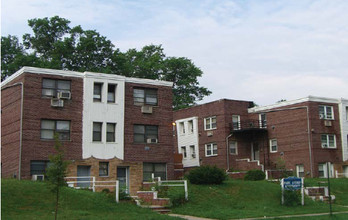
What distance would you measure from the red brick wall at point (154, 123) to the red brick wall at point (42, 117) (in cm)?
359

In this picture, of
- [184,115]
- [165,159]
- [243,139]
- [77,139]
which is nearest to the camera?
[77,139]

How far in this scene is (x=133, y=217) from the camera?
21.7 metres

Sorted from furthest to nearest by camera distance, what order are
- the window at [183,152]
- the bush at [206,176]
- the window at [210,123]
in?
1. the window at [183,152]
2. the window at [210,123]
3. the bush at [206,176]

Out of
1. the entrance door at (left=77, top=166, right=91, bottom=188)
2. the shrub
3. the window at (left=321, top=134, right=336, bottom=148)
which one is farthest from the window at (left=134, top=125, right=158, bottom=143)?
the window at (left=321, top=134, right=336, bottom=148)

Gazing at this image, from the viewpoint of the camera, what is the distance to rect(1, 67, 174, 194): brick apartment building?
32719mm

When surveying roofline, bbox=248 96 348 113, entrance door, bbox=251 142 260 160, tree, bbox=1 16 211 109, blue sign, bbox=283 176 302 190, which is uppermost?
tree, bbox=1 16 211 109

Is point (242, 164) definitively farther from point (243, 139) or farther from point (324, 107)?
point (324, 107)

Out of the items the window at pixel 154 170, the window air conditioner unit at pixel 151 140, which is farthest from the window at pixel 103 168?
the window air conditioner unit at pixel 151 140

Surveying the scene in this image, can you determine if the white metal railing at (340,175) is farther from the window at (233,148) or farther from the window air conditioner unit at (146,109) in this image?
the window air conditioner unit at (146,109)

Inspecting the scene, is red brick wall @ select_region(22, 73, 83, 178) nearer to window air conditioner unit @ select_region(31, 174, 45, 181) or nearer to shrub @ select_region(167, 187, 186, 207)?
window air conditioner unit @ select_region(31, 174, 45, 181)

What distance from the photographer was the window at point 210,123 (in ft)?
163

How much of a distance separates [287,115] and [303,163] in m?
4.61

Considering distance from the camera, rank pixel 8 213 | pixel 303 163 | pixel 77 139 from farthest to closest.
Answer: pixel 303 163, pixel 77 139, pixel 8 213

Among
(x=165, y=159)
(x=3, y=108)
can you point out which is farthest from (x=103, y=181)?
(x=3, y=108)
